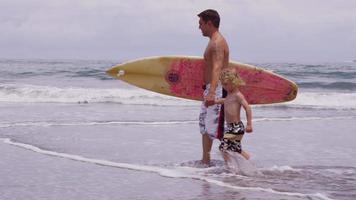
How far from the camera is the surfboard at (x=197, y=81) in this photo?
23.1 feet

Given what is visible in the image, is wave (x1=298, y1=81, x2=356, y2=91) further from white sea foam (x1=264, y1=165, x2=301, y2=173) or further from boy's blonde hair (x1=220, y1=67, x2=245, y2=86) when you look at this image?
boy's blonde hair (x1=220, y1=67, x2=245, y2=86)

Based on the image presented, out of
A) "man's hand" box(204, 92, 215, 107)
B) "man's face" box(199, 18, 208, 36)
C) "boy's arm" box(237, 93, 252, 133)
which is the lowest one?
"boy's arm" box(237, 93, 252, 133)

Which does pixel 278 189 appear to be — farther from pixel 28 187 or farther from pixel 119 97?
pixel 119 97

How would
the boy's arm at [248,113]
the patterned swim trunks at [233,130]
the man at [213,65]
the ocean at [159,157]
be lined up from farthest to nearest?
1. the man at [213,65]
2. the patterned swim trunks at [233,130]
3. the boy's arm at [248,113]
4. the ocean at [159,157]

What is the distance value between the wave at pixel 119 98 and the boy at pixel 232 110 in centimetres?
990

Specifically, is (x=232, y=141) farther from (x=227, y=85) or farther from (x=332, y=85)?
(x=332, y=85)

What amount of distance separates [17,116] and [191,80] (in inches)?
223

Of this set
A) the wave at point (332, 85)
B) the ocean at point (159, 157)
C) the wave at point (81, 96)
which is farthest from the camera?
the wave at point (332, 85)

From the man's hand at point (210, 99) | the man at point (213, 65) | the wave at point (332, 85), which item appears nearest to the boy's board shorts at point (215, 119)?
the man at point (213, 65)

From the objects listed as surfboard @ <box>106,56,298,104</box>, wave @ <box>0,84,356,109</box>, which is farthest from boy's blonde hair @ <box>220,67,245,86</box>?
wave @ <box>0,84,356,109</box>

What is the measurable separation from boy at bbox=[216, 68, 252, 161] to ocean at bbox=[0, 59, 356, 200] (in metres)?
0.20

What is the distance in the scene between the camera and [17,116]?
11.6 m

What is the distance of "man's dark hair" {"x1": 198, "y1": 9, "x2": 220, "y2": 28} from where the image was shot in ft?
19.5

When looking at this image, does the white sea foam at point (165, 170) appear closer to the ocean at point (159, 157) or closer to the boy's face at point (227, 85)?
the ocean at point (159, 157)
